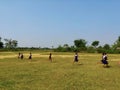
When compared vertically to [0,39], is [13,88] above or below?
below

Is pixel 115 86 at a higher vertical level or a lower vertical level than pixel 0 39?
lower

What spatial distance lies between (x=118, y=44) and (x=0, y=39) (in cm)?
8293

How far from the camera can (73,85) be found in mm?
20406

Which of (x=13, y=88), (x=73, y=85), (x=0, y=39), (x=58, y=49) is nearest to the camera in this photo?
(x=13, y=88)

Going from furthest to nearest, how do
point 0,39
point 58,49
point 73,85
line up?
point 0,39, point 58,49, point 73,85

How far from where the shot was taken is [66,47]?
157875 mm

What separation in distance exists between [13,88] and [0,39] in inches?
7199

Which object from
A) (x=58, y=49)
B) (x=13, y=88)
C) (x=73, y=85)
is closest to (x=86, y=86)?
(x=73, y=85)

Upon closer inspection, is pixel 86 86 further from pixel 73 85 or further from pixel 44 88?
pixel 44 88

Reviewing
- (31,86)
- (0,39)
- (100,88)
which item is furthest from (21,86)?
(0,39)

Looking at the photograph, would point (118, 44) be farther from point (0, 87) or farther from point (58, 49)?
point (0, 87)

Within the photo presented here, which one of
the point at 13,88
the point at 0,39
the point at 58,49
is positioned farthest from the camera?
the point at 0,39

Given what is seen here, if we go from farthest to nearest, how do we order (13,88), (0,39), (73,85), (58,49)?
(0,39)
(58,49)
(73,85)
(13,88)

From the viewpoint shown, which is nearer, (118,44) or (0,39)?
(118,44)
